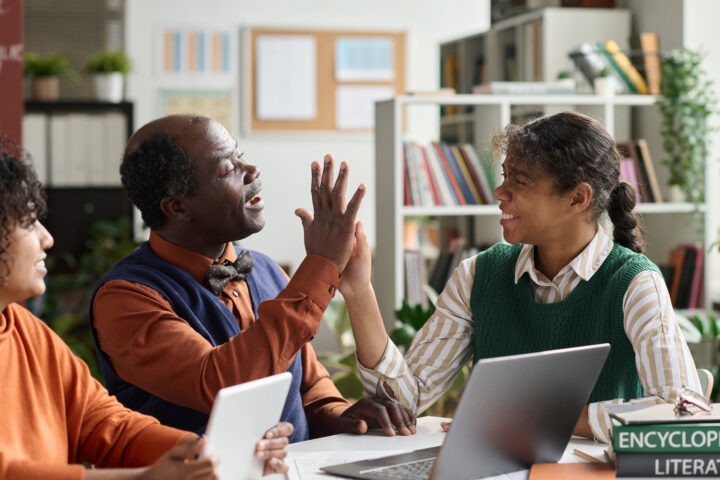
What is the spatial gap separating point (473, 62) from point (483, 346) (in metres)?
3.39

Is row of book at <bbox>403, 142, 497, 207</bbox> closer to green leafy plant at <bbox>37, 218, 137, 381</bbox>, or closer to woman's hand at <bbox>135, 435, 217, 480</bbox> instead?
green leafy plant at <bbox>37, 218, 137, 381</bbox>

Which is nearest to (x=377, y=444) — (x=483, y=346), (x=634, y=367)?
(x=483, y=346)

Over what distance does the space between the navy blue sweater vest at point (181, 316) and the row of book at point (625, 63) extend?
2.80 meters

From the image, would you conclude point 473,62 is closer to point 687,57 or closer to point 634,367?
point 687,57

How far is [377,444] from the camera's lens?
1.84 metres

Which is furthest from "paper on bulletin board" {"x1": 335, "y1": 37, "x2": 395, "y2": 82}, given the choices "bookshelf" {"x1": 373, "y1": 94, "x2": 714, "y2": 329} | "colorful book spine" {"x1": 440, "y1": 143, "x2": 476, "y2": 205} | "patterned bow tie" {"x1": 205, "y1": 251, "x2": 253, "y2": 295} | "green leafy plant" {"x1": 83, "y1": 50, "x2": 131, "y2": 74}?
"patterned bow tie" {"x1": 205, "y1": 251, "x2": 253, "y2": 295}

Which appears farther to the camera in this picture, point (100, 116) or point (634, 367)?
point (100, 116)

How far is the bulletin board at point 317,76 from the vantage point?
24.4ft

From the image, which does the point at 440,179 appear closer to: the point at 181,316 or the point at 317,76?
the point at 181,316

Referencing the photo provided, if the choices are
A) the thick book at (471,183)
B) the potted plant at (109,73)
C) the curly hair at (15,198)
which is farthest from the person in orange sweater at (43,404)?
the potted plant at (109,73)

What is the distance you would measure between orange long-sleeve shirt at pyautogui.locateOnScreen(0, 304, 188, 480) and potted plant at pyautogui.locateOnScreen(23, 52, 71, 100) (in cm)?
544

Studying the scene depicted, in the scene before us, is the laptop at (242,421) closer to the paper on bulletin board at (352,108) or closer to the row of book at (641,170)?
the row of book at (641,170)

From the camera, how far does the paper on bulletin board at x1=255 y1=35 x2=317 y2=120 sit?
24.4 ft

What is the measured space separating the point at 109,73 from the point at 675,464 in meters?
5.83
